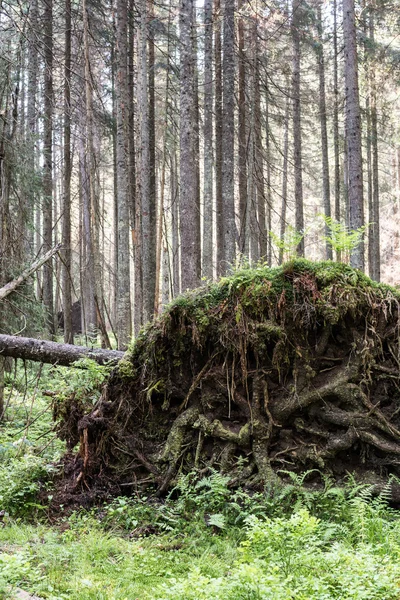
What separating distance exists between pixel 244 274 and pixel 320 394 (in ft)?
5.79

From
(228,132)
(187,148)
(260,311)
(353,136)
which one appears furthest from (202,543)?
(228,132)

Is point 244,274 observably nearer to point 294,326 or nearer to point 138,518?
point 294,326

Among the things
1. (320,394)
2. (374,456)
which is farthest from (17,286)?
(374,456)

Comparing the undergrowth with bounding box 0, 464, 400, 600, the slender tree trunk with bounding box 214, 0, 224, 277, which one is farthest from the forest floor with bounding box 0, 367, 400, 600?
the slender tree trunk with bounding box 214, 0, 224, 277

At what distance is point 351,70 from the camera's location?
15.2 meters

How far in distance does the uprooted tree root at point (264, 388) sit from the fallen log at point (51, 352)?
52.5 inches

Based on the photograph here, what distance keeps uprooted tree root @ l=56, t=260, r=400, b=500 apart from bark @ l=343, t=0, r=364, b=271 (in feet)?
28.7

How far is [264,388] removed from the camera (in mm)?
6402

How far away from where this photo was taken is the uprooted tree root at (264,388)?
6152 mm

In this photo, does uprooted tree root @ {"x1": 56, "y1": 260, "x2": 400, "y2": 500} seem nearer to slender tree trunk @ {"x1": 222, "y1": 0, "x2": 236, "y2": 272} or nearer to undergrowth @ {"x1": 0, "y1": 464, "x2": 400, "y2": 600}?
undergrowth @ {"x1": 0, "y1": 464, "x2": 400, "y2": 600}

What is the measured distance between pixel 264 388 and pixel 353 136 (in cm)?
1105

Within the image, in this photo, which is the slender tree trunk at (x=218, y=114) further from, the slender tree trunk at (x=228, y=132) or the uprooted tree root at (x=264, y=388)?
the uprooted tree root at (x=264, y=388)

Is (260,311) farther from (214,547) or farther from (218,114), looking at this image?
(218,114)

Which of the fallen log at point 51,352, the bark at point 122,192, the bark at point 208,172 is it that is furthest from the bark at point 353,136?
the fallen log at point 51,352
